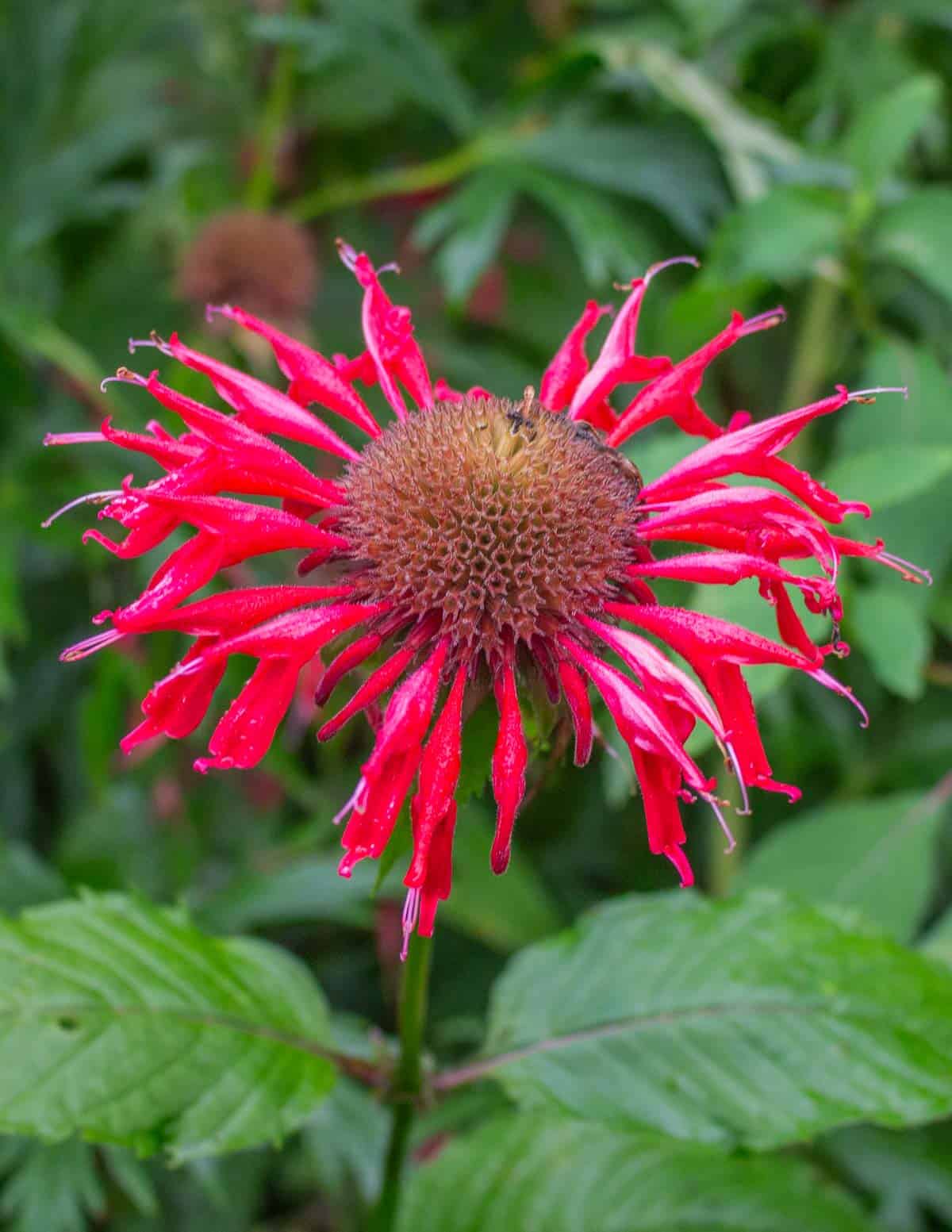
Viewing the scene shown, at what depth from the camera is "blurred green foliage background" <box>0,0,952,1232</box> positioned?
1232 millimetres

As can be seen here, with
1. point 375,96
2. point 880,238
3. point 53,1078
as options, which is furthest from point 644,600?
point 375,96

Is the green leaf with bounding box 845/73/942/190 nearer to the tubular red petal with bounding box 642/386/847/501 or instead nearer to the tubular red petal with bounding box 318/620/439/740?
the tubular red petal with bounding box 642/386/847/501

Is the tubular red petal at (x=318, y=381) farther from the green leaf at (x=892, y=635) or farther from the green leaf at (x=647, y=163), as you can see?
the green leaf at (x=647, y=163)

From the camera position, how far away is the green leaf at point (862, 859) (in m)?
1.21

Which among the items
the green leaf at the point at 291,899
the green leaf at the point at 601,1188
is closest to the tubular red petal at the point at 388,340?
the green leaf at the point at 291,899

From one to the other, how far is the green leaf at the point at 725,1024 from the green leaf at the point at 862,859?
32 cm

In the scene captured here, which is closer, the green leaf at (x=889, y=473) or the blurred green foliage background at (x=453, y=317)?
the green leaf at (x=889, y=473)

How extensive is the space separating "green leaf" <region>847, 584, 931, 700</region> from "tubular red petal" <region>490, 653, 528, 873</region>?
1.54ft

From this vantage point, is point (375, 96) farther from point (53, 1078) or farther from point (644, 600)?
point (53, 1078)

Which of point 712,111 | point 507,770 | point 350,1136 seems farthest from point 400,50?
point 350,1136

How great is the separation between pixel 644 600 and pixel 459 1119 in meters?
0.80

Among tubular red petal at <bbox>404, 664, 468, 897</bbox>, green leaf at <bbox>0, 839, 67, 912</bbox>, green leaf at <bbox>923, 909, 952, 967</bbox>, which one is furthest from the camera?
green leaf at <bbox>0, 839, 67, 912</bbox>

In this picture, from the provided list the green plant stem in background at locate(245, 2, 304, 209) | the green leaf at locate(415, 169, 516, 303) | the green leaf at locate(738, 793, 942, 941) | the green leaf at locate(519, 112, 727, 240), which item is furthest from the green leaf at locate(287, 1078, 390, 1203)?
the green plant stem in background at locate(245, 2, 304, 209)

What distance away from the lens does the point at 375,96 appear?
1839mm
